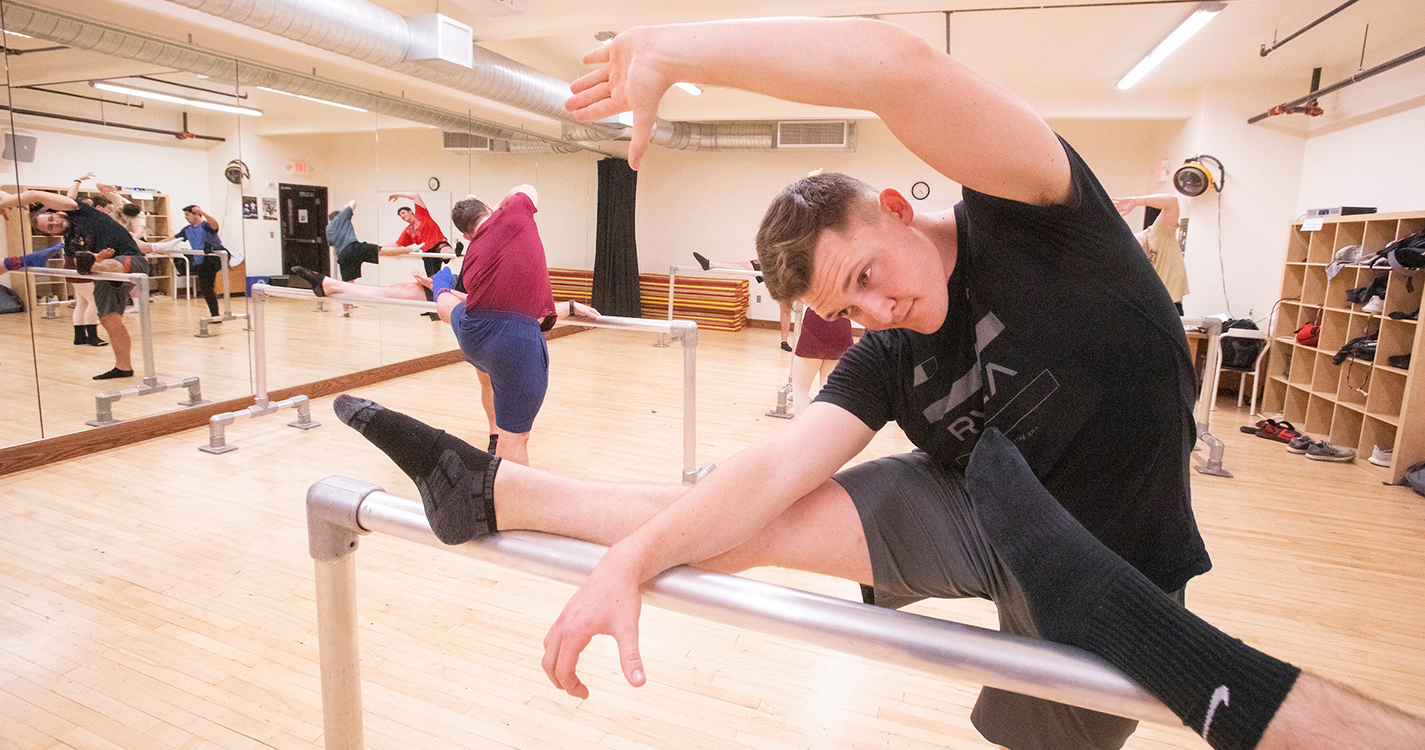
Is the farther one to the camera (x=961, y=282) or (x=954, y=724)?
(x=954, y=724)

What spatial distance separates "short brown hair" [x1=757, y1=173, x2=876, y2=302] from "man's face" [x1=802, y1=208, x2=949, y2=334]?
0.06 feet

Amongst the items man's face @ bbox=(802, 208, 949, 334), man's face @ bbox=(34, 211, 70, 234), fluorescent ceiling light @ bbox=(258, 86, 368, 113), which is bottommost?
man's face @ bbox=(802, 208, 949, 334)

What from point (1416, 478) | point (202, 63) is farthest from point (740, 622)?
point (202, 63)

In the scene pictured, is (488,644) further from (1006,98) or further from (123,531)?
(1006,98)

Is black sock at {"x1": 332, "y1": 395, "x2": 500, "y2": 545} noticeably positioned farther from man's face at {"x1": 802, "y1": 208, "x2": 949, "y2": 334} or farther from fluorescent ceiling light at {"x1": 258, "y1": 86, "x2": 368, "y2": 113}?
fluorescent ceiling light at {"x1": 258, "y1": 86, "x2": 368, "y2": 113}

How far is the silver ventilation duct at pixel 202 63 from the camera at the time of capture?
155 inches

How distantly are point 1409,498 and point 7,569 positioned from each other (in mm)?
7280

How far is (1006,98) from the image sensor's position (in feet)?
2.85

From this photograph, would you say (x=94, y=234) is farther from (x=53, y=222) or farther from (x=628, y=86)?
(x=628, y=86)

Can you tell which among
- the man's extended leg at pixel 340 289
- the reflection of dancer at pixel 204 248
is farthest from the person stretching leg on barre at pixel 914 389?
the reflection of dancer at pixel 204 248

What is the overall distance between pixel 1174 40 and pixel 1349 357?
9.24ft

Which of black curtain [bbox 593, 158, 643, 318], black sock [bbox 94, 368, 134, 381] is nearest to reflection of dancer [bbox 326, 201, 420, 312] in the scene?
black sock [bbox 94, 368, 134, 381]

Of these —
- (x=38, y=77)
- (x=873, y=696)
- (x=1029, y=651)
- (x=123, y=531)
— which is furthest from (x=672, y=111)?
(x=1029, y=651)

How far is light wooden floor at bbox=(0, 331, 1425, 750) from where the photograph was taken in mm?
1994
